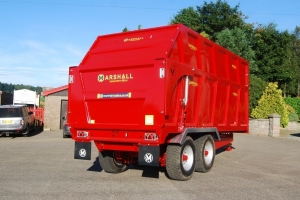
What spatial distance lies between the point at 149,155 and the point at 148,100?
3.58 ft

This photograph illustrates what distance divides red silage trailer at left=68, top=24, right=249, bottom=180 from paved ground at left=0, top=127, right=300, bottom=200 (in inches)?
17.8

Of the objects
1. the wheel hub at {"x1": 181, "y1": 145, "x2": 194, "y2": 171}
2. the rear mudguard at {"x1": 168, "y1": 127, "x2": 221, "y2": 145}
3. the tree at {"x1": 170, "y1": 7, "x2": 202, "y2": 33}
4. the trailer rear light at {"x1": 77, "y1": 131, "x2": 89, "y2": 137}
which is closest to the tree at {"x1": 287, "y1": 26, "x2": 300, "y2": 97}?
the tree at {"x1": 170, "y1": 7, "x2": 202, "y2": 33}

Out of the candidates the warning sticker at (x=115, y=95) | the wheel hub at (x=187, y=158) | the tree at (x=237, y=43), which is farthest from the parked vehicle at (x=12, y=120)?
the tree at (x=237, y=43)

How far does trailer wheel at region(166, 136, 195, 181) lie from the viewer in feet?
24.5

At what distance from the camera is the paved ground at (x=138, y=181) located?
6.56 meters

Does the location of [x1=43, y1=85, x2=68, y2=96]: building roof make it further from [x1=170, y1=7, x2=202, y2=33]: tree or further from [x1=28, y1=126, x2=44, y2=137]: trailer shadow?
[x1=170, y1=7, x2=202, y2=33]: tree

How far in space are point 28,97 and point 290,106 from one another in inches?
1082

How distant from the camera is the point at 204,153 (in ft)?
29.4

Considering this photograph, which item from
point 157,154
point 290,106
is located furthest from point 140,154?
point 290,106

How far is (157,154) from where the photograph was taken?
698 centimetres

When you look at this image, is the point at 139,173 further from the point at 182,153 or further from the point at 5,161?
the point at 5,161

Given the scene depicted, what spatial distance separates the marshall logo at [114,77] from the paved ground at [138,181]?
2194mm

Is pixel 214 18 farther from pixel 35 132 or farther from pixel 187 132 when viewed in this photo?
pixel 187 132

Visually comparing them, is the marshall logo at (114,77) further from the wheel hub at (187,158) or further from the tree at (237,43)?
the tree at (237,43)
